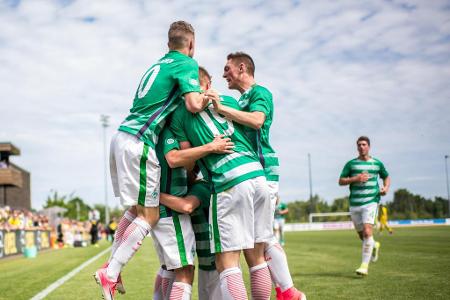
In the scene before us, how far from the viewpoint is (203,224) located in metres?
4.21

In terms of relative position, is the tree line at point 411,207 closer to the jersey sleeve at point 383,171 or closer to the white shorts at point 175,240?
the jersey sleeve at point 383,171

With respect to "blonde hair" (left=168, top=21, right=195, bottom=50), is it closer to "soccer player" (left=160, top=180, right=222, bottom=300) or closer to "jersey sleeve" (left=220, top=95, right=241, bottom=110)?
"jersey sleeve" (left=220, top=95, right=241, bottom=110)

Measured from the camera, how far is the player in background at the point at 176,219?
3.86 m

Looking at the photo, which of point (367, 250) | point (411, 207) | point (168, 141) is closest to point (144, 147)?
point (168, 141)

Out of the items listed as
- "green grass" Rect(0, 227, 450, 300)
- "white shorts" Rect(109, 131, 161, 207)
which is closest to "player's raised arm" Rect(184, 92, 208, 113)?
"white shorts" Rect(109, 131, 161, 207)

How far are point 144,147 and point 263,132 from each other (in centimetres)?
114

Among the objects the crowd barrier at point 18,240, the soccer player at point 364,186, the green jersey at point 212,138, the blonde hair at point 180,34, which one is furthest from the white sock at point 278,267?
the crowd barrier at point 18,240

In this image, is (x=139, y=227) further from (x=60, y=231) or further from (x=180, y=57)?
(x=60, y=231)

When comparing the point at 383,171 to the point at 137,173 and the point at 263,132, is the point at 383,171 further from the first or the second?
the point at 137,173

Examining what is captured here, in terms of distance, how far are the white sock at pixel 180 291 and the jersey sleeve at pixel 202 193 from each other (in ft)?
2.11

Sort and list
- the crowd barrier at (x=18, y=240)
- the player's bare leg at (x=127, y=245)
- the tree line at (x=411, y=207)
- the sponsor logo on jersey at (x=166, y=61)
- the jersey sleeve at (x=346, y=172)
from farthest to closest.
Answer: the tree line at (x=411, y=207)
the crowd barrier at (x=18, y=240)
the jersey sleeve at (x=346, y=172)
the sponsor logo on jersey at (x=166, y=61)
the player's bare leg at (x=127, y=245)

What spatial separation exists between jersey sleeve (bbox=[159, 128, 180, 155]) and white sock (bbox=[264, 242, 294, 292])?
1.34m

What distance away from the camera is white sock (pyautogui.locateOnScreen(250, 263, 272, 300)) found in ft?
13.7

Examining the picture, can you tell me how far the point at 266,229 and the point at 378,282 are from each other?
4.14 meters
